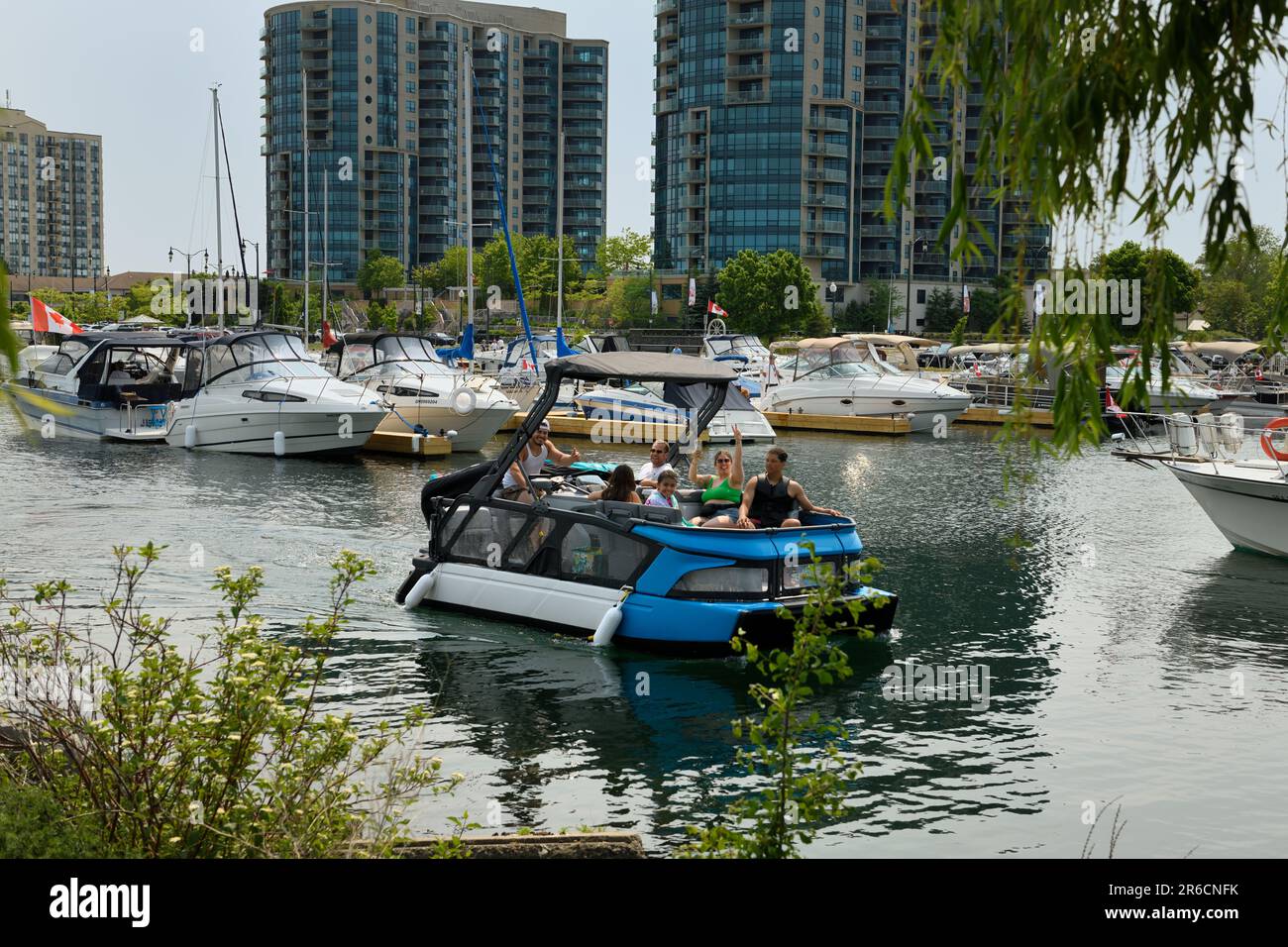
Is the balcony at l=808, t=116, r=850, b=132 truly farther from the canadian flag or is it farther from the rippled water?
the rippled water

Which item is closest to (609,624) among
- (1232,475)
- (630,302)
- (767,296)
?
(1232,475)

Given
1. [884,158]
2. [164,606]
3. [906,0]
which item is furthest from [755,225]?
[164,606]

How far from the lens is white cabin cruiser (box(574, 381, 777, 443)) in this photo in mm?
42156

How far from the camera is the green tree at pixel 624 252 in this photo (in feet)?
442

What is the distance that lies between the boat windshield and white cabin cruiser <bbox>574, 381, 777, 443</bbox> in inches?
373

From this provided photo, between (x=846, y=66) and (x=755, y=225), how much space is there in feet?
58.6

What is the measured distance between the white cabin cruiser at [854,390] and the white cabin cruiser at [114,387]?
21.7 metres

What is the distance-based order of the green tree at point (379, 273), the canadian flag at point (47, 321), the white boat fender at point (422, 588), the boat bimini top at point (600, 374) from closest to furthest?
the boat bimini top at point (600, 374) → the white boat fender at point (422, 588) → the canadian flag at point (47, 321) → the green tree at point (379, 273)

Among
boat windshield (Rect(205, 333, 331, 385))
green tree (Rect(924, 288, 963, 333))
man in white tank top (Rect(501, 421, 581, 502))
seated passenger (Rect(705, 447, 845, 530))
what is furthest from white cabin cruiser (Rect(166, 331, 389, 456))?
green tree (Rect(924, 288, 963, 333))

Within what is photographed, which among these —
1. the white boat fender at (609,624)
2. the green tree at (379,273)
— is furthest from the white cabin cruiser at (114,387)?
the green tree at (379,273)

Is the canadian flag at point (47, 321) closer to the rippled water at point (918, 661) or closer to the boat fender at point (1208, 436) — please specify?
the rippled water at point (918, 661)

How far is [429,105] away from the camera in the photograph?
6860 inches
